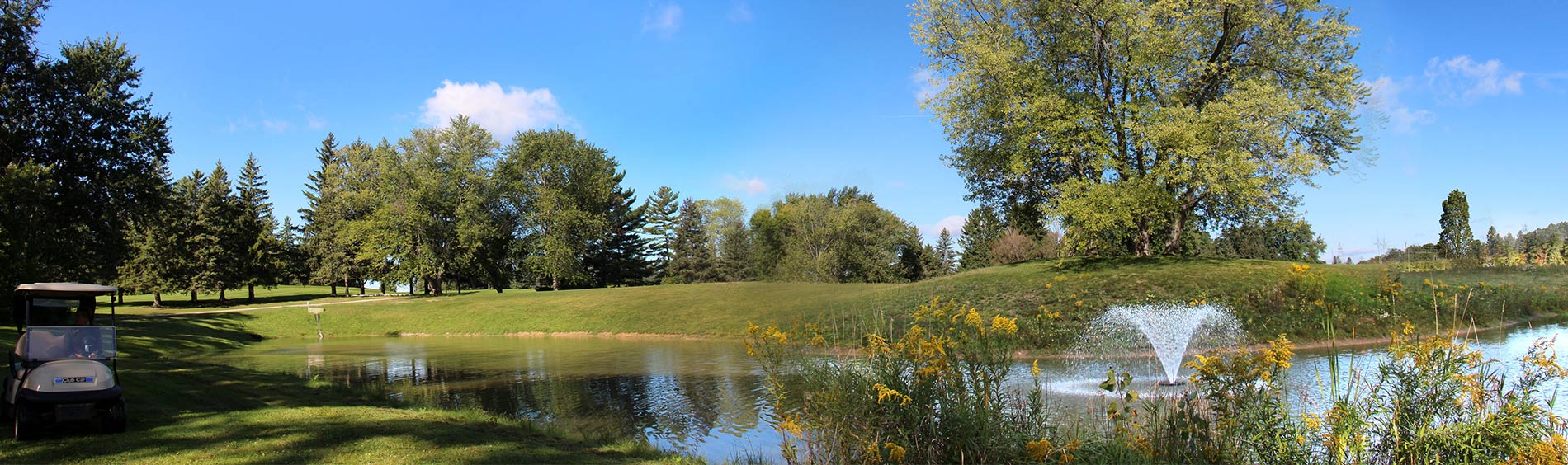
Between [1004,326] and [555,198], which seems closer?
[1004,326]

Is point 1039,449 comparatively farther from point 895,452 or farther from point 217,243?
point 217,243

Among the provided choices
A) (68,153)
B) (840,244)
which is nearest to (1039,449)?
(68,153)

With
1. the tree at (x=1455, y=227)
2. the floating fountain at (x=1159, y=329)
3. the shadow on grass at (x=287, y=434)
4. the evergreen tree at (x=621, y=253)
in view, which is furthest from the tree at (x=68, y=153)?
the tree at (x=1455, y=227)

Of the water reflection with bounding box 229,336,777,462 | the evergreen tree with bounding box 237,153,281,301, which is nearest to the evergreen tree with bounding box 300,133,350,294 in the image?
the evergreen tree with bounding box 237,153,281,301

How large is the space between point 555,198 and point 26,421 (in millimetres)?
46487

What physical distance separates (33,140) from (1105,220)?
37.8 meters

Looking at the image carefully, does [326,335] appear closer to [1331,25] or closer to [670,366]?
[670,366]

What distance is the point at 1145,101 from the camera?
2648 cm

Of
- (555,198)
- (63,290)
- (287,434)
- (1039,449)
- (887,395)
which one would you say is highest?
(555,198)

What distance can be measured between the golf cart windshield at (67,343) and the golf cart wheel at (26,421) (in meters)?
1.05

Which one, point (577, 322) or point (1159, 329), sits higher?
point (1159, 329)

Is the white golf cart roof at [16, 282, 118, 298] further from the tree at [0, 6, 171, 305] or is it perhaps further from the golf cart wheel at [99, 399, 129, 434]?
the tree at [0, 6, 171, 305]

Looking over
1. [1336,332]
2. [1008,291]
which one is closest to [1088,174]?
[1008,291]

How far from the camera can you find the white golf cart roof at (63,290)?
9.70 m
